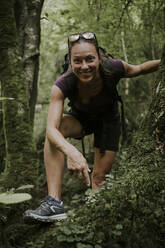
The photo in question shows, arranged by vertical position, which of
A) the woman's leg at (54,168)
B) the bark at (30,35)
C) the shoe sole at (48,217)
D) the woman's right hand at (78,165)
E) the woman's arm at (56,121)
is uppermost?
the bark at (30,35)

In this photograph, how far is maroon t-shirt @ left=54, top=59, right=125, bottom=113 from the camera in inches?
117

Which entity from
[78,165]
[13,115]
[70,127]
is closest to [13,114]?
[13,115]

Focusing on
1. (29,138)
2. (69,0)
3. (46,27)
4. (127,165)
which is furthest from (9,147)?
(46,27)

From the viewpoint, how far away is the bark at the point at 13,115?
3402 millimetres

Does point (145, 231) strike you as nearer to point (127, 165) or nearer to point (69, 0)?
point (127, 165)

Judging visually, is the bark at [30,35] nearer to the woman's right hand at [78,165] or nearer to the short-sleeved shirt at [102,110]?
the short-sleeved shirt at [102,110]

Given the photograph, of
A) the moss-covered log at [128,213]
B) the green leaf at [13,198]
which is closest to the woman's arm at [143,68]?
the moss-covered log at [128,213]

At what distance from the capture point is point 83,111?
3480mm

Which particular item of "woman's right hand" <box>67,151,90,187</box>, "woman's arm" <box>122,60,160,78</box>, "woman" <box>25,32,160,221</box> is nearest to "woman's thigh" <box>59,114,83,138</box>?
"woman" <box>25,32,160,221</box>

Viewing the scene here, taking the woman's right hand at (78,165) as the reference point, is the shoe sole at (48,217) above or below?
below

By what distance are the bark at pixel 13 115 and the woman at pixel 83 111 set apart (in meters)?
0.60

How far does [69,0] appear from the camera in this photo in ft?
24.4

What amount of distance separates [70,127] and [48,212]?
1.18m

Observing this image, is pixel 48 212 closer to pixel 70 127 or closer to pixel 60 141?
pixel 60 141
